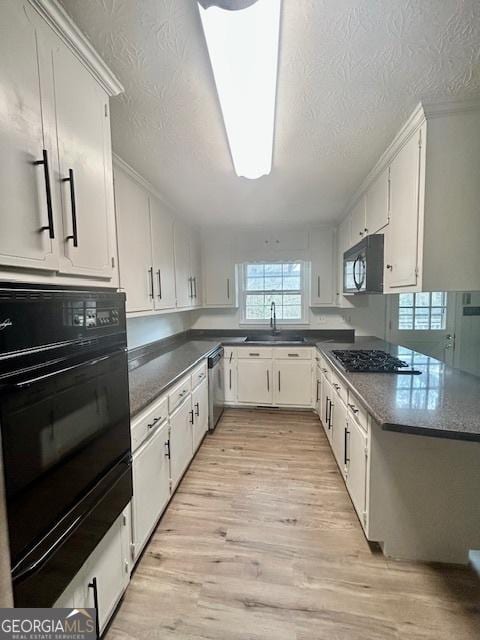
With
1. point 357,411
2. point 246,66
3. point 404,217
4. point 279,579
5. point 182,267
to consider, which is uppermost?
point 246,66

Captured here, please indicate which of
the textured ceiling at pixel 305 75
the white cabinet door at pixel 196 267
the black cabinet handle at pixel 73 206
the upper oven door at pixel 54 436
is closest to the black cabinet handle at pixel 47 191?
the black cabinet handle at pixel 73 206

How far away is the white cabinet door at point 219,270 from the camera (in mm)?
4020

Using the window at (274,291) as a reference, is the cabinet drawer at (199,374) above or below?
below

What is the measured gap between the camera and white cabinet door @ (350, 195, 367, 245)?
2.60 m

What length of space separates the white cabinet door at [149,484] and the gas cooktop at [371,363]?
1.45 m

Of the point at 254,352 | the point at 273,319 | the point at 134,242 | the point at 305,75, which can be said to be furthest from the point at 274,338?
the point at 305,75

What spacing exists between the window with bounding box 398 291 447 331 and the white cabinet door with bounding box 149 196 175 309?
2.83m

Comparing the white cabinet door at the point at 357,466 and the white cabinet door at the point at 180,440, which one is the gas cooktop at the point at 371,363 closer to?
the white cabinet door at the point at 357,466

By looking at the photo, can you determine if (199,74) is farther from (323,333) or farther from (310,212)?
(323,333)

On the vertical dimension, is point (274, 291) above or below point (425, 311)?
above

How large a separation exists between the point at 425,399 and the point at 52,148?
203cm

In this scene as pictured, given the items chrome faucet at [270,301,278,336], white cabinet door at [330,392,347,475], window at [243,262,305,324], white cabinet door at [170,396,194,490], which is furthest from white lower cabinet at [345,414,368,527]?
window at [243,262,305,324]

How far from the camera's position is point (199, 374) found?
2775mm

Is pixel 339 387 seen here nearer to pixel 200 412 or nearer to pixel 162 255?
pixel 200 412
